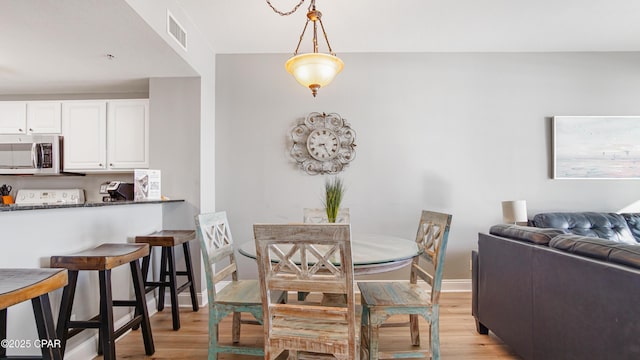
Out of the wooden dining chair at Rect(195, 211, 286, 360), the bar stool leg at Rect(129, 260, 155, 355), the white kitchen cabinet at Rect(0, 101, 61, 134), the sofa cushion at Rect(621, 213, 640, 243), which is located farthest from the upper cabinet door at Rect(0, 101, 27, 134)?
the sofa cushion at Rect(621, 213, 640, 243)

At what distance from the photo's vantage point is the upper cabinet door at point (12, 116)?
3531 millimetres

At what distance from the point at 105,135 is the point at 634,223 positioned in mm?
5358

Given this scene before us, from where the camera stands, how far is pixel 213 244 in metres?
1.99

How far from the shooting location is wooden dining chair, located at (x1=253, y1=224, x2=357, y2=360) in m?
1.29

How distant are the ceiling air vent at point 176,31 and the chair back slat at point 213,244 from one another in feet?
4.87

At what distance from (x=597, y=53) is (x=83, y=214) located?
5.01 metres

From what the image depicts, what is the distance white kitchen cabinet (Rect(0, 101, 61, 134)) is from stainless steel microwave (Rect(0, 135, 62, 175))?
13 centimetres

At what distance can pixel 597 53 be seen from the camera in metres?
3.47

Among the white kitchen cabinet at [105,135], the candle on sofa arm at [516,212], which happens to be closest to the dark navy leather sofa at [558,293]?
the candle on sofa arm at [516,212]

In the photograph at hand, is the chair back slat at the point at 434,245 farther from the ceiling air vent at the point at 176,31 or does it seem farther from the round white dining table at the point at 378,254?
the ceiling air vent at the point at 176,31

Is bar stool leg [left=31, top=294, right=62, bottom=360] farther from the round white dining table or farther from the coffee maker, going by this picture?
the coffee maker

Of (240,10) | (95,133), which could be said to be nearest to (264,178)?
(240,10)

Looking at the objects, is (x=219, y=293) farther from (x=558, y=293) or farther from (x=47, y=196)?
(x=47, y=196)

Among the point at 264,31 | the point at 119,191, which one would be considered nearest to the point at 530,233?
the point at 264,31
